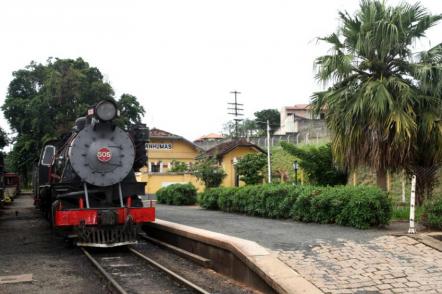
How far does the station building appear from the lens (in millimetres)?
37812

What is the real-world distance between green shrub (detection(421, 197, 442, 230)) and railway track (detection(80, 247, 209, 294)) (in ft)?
16.4

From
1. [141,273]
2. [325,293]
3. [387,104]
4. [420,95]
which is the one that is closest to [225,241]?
[141,273]

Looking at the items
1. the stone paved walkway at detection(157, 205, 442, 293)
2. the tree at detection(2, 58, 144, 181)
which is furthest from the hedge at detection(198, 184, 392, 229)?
the tree at detection(2, 58, 144, 181)

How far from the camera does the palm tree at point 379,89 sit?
1238 centimetres

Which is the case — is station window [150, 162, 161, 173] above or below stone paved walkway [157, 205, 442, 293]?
above

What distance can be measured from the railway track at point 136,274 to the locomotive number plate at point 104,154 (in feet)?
6.81

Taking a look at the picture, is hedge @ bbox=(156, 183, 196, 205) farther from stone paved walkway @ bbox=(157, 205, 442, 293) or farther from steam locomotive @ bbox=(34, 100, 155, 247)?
stone paved walkway @ bbox=(157, 205, 442, 293)

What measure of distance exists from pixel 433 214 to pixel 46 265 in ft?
24.6

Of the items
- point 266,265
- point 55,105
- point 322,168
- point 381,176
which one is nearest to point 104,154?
point 266,265

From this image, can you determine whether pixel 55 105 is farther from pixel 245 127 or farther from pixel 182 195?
pixel 245 127

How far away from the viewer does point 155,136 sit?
4219 centimetres

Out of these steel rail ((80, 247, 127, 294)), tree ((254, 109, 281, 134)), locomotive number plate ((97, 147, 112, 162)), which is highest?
tree ((254, 109, 281, 134))

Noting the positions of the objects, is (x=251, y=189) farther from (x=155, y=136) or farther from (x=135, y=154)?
(x=155, y=136)

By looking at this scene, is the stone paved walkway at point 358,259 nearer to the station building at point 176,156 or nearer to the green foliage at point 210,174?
the green foliage at point 210,174
